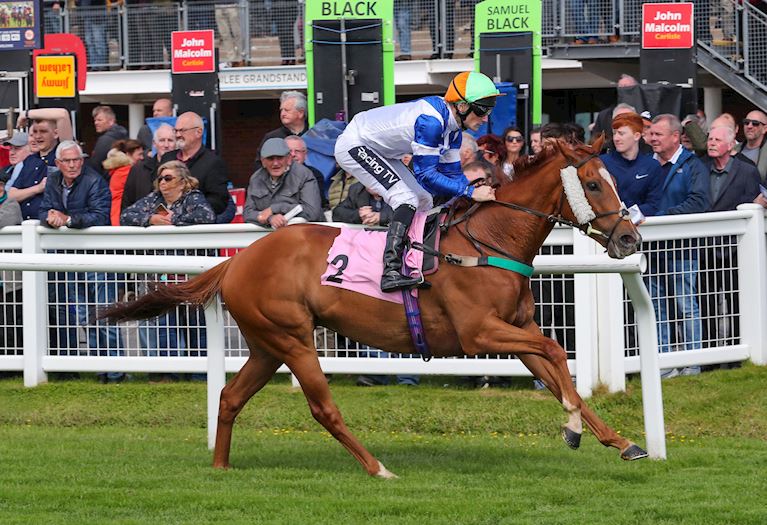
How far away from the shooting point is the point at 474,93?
6664 mm

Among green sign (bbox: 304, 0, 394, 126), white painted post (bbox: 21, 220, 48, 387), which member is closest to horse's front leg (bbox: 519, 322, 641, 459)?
white painted post (bbox: 21, 220, 48, 387)

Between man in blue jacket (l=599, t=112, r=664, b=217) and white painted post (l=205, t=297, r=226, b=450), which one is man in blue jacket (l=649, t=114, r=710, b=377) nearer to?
man in blue jacket (l=599, t=112, r=664, b=217)

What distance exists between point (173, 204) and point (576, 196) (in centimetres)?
400

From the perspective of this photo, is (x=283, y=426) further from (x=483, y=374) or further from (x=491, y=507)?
(x=491, y=507)

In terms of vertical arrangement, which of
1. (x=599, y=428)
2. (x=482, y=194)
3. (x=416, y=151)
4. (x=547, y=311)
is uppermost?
(x=416, y=151)

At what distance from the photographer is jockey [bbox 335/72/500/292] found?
664cm

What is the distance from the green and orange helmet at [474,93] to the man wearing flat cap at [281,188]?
292 cm

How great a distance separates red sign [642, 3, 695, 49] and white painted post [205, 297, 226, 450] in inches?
274

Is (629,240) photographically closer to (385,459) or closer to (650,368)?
(650,368)

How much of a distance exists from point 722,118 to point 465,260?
4937 mm

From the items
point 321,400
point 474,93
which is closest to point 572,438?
point 321,400

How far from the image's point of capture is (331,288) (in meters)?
6.91

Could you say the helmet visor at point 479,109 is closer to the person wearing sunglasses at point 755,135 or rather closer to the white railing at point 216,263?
the white railing at point 216,263

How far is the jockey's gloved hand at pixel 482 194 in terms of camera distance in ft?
22.0
